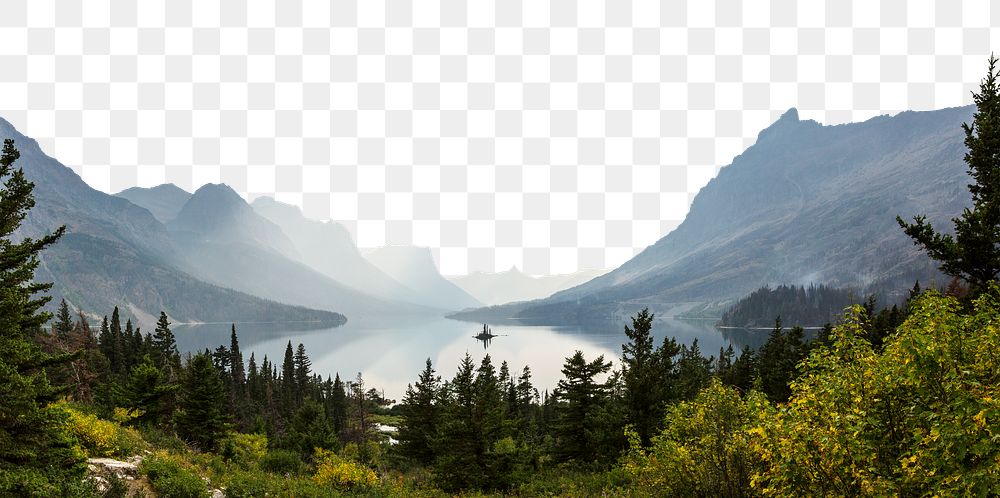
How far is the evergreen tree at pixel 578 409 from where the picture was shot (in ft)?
113

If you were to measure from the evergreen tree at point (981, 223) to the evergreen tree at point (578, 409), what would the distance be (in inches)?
838

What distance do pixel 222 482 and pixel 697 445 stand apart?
19.6m

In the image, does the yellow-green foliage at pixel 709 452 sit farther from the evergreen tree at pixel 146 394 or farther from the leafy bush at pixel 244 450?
the evergreen tree at pixel 146 394

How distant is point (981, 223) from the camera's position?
19.2 m

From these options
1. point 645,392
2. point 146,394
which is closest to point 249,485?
point 146,394

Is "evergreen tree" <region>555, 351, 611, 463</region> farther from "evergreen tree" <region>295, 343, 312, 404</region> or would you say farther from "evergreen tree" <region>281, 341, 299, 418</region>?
"evergreen tree" <region>295, 343, 312, 404</region>

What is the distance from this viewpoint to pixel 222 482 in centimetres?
1903

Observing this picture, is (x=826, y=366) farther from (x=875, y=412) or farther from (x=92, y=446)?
(x=92, y=446)

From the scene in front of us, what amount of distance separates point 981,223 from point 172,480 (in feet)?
115

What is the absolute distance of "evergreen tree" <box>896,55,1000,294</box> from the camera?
1934 centimetres

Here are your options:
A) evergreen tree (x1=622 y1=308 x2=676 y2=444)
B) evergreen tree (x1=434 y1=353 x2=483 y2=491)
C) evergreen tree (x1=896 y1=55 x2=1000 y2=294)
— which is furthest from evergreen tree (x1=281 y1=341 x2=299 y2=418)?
evergreen tree (x1=896 y1=55 x2=1000 y2=294)

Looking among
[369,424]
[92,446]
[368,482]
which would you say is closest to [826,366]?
[368,482]

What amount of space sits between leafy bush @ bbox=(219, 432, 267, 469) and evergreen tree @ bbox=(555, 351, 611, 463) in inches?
865

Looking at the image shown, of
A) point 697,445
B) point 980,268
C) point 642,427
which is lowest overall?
point 642,427
